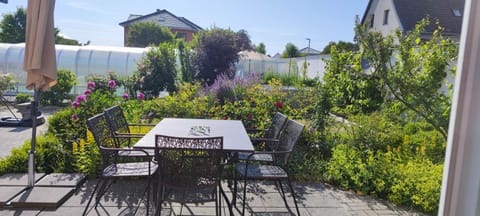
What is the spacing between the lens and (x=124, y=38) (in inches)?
974

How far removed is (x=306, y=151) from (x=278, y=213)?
1.69 metres

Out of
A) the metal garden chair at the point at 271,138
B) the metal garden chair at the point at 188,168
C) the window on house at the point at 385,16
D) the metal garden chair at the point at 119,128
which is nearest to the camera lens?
the metal garden chair at the point at 188,168

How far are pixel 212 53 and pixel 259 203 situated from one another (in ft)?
22.7

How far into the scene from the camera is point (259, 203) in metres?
2.96

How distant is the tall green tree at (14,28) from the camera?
1933 centimetres

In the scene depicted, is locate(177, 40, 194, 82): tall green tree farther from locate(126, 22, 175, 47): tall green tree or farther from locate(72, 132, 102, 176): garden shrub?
locate(126, 22, 175, 47): tall green tree

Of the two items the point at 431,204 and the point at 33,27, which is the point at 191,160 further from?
the point at 431,204

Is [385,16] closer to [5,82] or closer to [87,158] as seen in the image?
[87,158]

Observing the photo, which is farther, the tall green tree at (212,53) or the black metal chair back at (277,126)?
the tall green tree at (212,53)

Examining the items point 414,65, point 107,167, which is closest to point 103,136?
point 107,167

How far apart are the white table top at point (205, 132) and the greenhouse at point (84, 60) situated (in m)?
8.17

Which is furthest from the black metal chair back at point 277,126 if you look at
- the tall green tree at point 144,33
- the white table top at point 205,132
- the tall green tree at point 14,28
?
the tall green tree at point 14,28

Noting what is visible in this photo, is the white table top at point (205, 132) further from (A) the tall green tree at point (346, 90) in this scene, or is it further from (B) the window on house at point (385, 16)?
(B) the window on house at point (385, 16)

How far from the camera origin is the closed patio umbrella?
269cm
